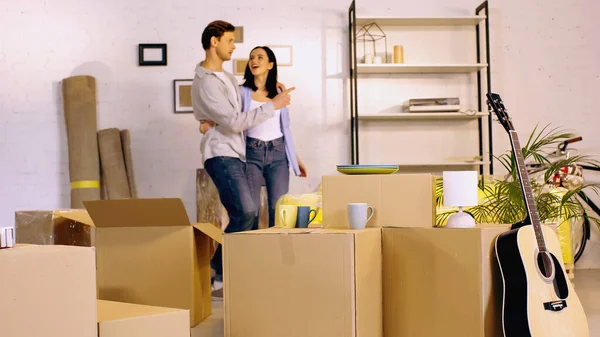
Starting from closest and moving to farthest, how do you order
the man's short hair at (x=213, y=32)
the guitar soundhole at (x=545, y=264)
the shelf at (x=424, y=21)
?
the guitar soundhole at (x=545, y=264), the man's short hair at (x=213, y=32), the shelf at (x=424, y=21)

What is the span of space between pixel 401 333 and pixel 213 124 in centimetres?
209

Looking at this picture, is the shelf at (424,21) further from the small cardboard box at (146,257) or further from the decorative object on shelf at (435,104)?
the small cardboard box at (146,257)

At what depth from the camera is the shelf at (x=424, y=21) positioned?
5415 mm

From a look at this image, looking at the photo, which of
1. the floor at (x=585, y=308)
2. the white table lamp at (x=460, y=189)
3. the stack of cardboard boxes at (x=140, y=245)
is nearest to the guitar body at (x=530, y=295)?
the white table lamp at (x=460, y=189)

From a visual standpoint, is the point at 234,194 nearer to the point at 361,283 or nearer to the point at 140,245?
the point at 140,245

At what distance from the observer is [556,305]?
2.33 m

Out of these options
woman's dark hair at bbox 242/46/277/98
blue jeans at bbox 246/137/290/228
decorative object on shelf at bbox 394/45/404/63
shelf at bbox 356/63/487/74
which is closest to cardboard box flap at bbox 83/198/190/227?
blue jeans at bbox 246/137/290/228

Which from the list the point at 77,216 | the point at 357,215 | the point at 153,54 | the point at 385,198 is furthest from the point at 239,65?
the point at 357,215

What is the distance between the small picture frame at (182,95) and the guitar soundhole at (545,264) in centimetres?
362

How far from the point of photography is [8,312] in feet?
5.01

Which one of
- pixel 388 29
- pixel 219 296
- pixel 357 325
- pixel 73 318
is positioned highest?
pixel 388 29

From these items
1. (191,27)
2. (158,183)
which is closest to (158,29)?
(191,27)

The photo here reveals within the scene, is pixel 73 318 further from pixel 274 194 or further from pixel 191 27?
pixel 191 27

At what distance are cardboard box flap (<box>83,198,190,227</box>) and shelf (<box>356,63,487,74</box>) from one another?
8.56ft
